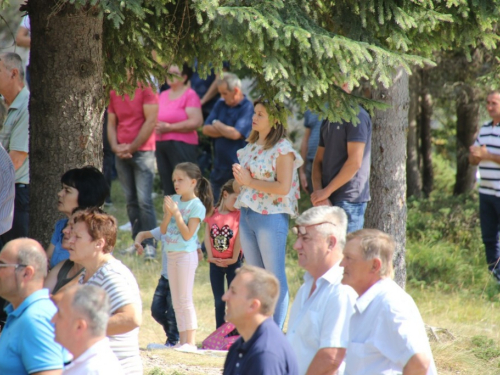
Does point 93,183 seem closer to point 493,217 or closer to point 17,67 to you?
point 17,67

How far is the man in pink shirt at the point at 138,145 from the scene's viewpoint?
8.83 metres

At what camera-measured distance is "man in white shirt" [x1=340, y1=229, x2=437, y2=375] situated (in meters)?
3.37

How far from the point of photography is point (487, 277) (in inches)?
334

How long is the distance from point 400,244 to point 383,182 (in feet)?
1.98

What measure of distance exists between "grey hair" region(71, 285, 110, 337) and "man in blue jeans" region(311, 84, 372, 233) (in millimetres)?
3437

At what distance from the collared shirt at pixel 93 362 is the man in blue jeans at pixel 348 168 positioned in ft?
11.2

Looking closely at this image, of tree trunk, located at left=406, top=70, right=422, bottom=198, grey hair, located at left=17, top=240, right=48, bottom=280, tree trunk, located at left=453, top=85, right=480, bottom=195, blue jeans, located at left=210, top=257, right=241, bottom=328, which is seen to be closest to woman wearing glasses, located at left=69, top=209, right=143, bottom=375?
grey hair, located at left=17, top=240, right=48, bottom=280

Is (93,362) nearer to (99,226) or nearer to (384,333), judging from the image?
(99,226)

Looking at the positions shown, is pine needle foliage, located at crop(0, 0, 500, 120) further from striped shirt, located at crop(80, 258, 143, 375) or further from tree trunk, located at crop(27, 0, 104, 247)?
striped shirt, located at crop(80, 258, 143, 375)

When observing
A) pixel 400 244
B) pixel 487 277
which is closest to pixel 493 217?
pixel 487 277

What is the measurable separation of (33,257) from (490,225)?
634 cm

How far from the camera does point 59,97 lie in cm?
498

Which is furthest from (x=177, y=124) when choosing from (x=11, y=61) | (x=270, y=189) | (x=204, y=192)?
(x=270, y=189)

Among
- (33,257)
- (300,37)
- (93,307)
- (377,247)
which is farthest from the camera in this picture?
(300,37)
